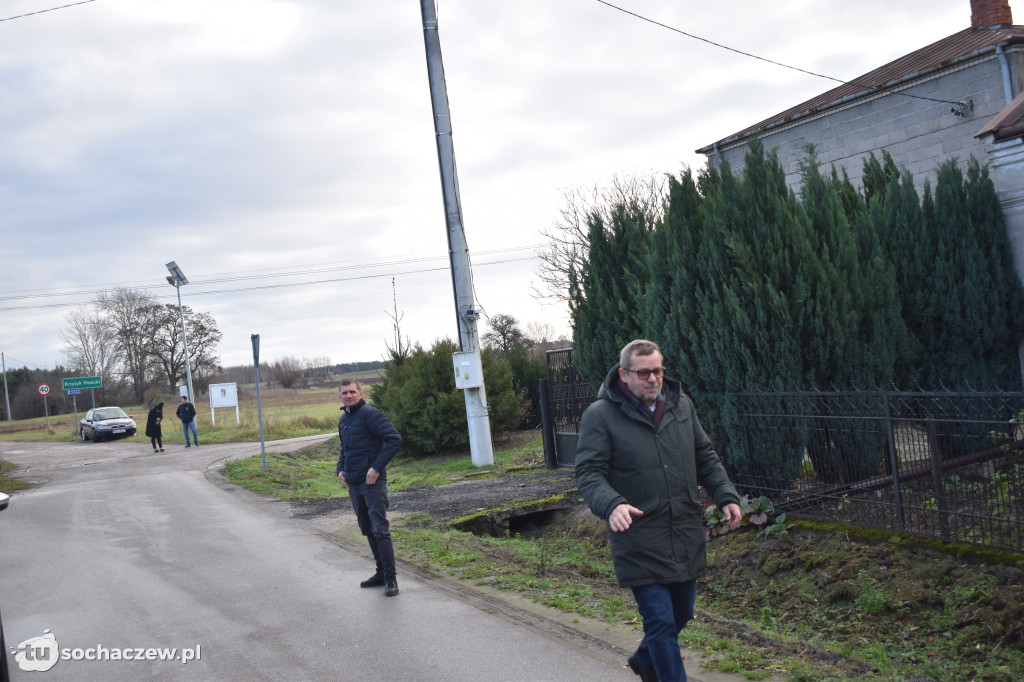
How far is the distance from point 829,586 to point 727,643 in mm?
1635

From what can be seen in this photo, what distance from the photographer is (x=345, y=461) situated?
24.5ft

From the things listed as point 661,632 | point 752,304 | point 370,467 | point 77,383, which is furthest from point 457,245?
point 77,383

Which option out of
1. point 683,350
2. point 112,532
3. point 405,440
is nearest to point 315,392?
point 405,440

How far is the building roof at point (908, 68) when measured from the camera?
15516mm

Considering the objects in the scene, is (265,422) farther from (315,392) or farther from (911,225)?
(315,392)

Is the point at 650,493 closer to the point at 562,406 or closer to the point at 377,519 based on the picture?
the point at 377,519

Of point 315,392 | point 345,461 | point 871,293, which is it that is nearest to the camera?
point 345,461

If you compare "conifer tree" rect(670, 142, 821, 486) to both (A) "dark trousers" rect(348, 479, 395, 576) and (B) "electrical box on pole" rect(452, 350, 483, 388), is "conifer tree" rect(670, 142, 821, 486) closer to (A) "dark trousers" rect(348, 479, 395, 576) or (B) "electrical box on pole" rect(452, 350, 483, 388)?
(A) "dark trousers" rect(348, 479, 395, 576)

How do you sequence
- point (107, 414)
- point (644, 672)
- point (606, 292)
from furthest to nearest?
point (107, 414)
point (606, 292)
point (644, 672)

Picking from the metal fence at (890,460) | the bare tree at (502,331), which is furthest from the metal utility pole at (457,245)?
the bare tree at (502,331)

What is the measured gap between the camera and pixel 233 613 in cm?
678

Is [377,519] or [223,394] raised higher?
[223,394]

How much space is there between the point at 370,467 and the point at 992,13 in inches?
678

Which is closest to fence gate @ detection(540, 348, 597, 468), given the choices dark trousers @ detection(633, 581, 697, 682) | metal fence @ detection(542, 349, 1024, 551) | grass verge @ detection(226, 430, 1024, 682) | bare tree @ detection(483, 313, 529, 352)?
grass verge @ detection(226, 430, 1024, 682)
